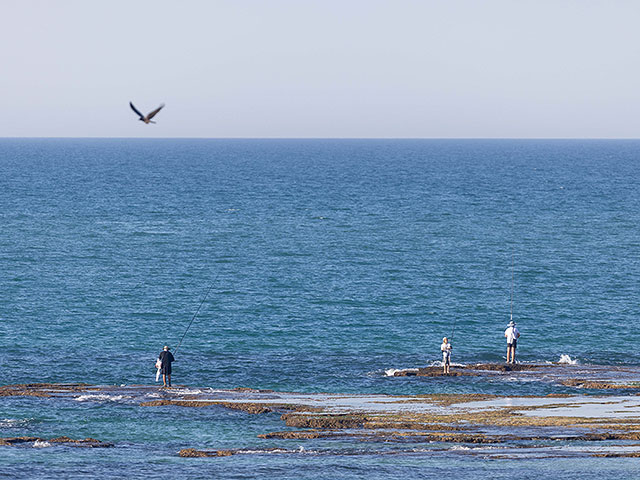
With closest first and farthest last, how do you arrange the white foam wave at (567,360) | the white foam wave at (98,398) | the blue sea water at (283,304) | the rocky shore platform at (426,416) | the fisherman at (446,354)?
the rocky shore platform at (426,416), the blue sea water at (283,304), the white foam wave at (98,398), the fisherman at (446,354), the white foam wave at (567,360)

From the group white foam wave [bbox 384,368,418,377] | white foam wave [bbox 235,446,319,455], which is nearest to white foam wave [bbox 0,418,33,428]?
white foam wave [bbox 235,446,319,455]

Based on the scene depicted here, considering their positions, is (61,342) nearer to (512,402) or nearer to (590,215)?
(512,402)

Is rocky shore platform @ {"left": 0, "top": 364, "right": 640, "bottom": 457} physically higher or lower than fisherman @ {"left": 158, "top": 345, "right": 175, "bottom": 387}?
lower

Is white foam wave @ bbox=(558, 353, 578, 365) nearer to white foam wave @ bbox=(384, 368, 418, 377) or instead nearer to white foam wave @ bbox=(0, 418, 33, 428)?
white foam wave @ bbox=(384, 368, 418, 377)

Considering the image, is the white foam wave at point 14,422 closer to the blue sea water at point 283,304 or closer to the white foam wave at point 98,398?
the blue sea water at point 283,304

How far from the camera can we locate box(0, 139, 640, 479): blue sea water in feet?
101

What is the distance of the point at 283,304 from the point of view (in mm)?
58594

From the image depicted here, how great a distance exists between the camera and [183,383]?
4022 centimetres

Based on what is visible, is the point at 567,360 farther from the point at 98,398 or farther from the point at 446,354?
the point at 98,398

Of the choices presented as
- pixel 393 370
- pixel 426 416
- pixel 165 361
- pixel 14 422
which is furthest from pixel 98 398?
pixel 393 370

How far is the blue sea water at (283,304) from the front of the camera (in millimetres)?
30656

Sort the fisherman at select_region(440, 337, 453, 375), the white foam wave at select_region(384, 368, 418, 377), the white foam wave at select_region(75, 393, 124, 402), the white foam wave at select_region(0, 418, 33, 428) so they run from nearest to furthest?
1. the white foam wave at select_region(0, 418, 33, 428)
2. the white foam wave at select_region(75, 393, 124, 402)
3. the fisherman at select_region(440, 337, 453, 375)
4. the white foam wave at select_region(384, 368, 418, 377)

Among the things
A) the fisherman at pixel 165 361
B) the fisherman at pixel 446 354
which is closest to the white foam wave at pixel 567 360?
the fisherman at pixel 446 354

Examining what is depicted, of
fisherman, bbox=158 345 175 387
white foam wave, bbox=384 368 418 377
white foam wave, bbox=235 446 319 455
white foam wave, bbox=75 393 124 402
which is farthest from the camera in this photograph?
white foam wave, bbox=384 368 418 377
